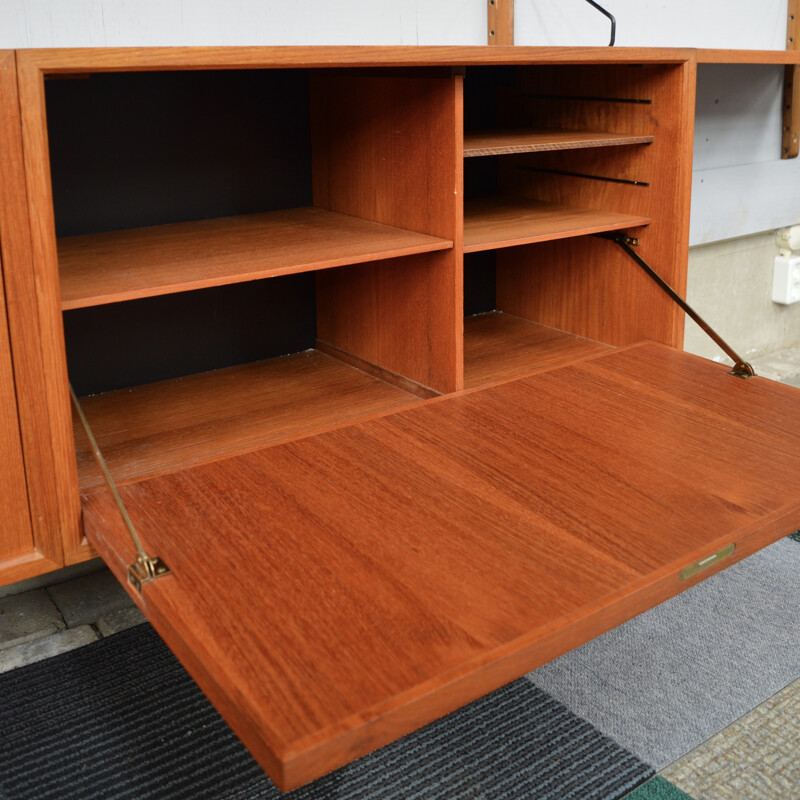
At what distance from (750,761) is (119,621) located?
3.69 feet

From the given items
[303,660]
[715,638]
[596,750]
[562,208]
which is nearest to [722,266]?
[562,208]

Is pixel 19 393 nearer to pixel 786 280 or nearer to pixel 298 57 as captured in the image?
pixel 298 57

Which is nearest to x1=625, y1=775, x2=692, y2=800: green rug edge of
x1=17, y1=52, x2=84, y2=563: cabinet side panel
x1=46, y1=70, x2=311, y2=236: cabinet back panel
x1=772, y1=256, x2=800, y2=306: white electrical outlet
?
x1=17, y1=52, x2=84, y2=563: cabinet side panel

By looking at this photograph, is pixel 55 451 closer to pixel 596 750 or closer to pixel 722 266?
pixel 596 750

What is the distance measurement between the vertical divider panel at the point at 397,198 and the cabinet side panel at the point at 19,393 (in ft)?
2.24

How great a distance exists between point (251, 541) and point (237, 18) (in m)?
1.23

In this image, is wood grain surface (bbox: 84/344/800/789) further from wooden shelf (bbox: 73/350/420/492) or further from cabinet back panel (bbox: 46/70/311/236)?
cabinet back panel (bbox: 46/70/311/236)

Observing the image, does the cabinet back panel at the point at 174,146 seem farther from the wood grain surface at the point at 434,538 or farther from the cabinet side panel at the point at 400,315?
the wood grain surface at the point at 434,538

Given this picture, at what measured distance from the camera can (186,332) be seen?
6.06ft

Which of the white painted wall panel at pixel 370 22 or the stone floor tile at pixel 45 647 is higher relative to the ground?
the white painted wall panel at pixel 370 22

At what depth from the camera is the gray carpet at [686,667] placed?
1481mm

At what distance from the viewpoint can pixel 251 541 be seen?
3.64 feet

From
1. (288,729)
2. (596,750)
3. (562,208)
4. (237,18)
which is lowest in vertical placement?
(596,750)

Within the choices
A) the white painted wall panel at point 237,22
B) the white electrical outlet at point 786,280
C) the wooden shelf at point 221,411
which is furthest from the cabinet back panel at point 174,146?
the white electrical outlet at point 786,280
